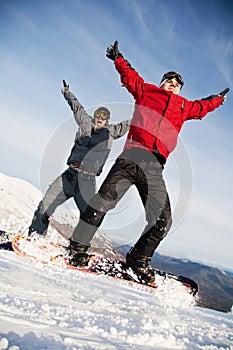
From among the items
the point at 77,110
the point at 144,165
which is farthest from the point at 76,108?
the point at 144,165

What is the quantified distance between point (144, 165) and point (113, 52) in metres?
1.90

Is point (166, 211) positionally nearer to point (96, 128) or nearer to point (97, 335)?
point (97, 335)

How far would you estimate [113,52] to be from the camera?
4.72 metres

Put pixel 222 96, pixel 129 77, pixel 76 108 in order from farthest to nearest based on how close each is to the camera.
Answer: pixel 76 108
pixel 222 96
pixel 129 77

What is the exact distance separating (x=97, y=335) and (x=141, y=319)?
1142 millimetres

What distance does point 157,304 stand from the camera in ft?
15.6

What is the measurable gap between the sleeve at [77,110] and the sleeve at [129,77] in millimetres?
1987

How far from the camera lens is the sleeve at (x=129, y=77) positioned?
4.71 m

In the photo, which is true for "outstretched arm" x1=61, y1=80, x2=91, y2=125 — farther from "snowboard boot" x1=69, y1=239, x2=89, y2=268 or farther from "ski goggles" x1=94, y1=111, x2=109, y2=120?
"snowboard boot" x1=69, y1=239, x2=89, y2=268

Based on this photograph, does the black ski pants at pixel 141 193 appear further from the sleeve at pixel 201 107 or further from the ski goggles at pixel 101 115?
the ski goggles at pixel 101 115

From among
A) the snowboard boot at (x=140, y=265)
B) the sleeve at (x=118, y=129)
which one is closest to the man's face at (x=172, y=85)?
the sleeve at (x=118, y=129)

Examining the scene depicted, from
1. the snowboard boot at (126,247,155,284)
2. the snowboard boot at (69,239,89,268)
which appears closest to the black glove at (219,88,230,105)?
the snowboard boot at (126,247,155,284)

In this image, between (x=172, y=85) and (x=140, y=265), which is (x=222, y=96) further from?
(x=140, y=265)

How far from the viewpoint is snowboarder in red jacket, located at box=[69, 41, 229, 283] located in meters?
4.47
